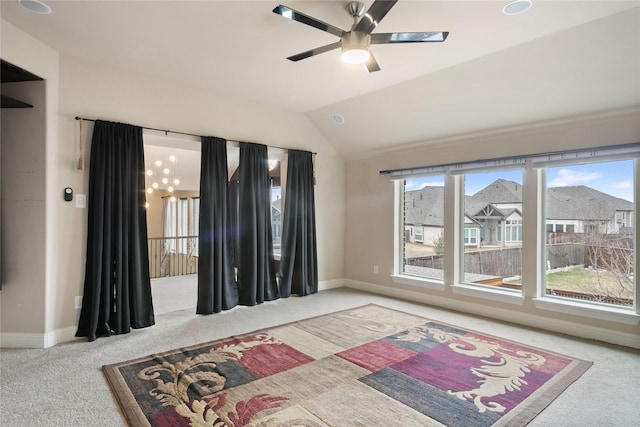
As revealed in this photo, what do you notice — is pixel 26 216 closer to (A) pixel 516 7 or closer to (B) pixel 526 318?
(A) pixel 516 7

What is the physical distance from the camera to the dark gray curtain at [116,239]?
3637 millimetres

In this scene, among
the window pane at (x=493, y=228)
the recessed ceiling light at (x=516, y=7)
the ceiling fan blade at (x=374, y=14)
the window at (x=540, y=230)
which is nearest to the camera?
the ceiling fan blade at (x=374, y=14)

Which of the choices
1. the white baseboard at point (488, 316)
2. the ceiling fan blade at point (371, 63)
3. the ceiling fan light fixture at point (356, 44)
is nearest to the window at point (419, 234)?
the white baseboard at point (488, 316)

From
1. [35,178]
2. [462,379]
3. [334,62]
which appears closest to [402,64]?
[334,62]

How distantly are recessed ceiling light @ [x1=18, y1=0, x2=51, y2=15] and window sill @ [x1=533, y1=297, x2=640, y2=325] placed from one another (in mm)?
5390

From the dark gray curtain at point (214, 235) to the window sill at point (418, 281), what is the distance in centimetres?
249

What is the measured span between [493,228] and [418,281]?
129 centimetres

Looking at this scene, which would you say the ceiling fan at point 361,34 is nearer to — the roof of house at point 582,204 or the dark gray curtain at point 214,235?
the dark gray curtain at point 214,235

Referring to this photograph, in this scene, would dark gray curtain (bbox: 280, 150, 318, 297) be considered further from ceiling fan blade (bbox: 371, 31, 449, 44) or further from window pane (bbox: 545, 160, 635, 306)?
window pane (bbox: 545, 160, 635, 306)

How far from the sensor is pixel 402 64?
368cm

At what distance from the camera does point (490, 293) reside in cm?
441

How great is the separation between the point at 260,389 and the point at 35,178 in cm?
293

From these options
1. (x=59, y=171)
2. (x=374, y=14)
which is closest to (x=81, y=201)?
(x=59, y=171)

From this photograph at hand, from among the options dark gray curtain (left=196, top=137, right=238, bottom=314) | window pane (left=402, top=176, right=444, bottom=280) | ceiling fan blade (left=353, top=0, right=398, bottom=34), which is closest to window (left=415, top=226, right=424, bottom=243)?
window pane (left=402, top=176, right=444, bottom=280)
